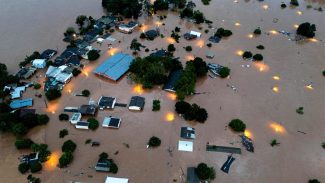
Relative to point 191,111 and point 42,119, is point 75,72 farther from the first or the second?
point 191,111

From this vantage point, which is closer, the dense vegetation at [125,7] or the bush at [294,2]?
the dense vegetation at [125,7]

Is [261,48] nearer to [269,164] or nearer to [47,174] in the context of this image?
[269,164]

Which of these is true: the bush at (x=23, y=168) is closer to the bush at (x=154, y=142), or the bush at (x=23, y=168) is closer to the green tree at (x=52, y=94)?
the green tree at (x=52, y=94)

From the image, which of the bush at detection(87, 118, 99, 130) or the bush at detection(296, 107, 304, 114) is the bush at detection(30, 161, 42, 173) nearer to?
the bush at detection(87, 118, 99, 130)

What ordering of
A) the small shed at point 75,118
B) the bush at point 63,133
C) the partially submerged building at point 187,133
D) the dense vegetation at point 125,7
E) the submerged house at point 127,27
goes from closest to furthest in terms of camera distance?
the partially submerged building at point 187,133 → the bush at point 63,133 → the small shed at point 75,118 → the submerged house at point 127,27 → the dense vegetation at point 125,7

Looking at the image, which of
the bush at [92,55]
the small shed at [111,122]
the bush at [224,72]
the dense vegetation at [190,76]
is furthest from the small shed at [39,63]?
the bush at [224,72]

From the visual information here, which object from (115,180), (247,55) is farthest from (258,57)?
(115,180)
